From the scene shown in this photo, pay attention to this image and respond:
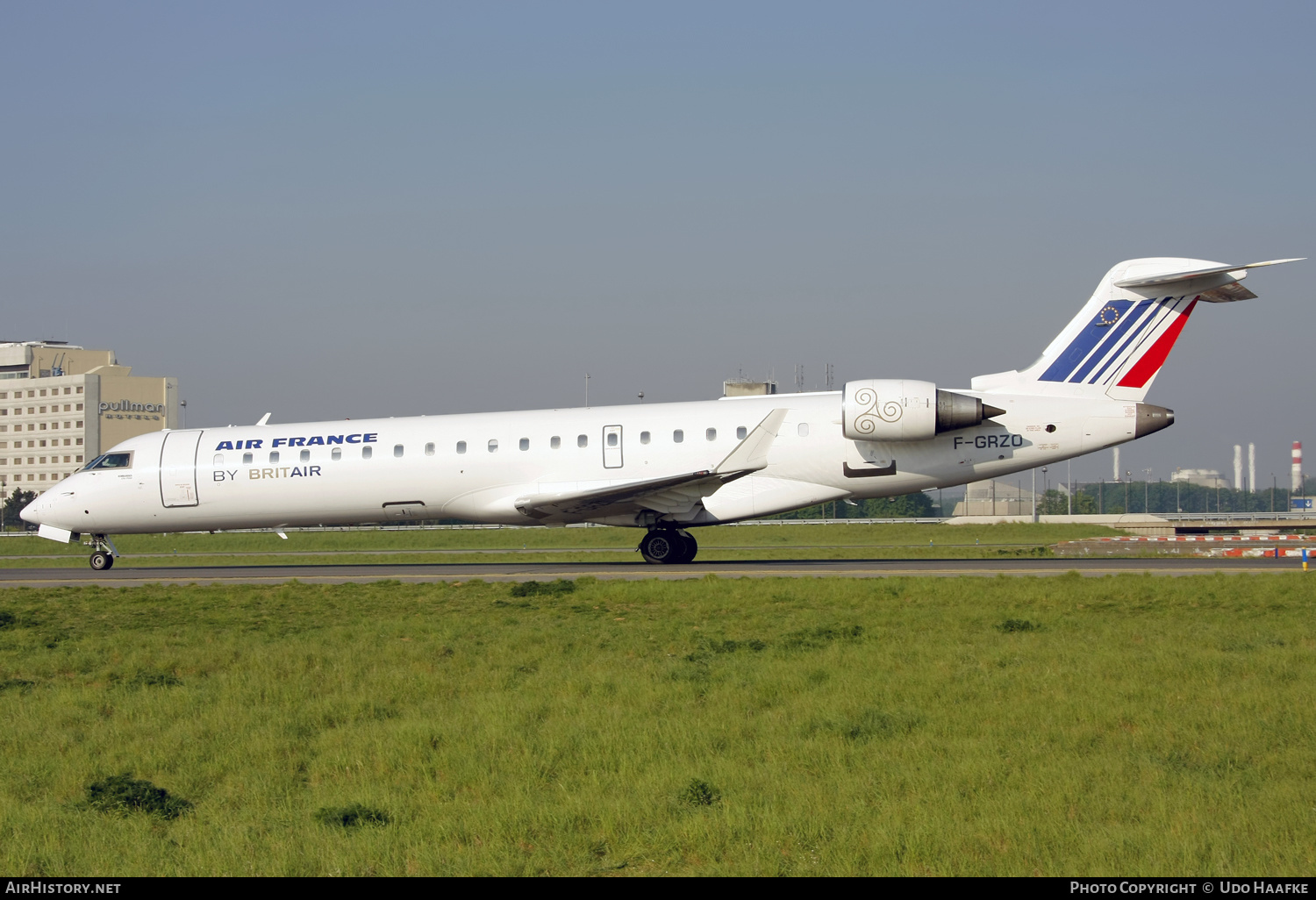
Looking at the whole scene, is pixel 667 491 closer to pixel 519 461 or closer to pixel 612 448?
pixel 612 448

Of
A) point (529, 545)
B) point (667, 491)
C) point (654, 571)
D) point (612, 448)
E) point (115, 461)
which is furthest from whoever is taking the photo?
point (529, 545)

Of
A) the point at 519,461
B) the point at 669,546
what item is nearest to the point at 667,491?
the point at 669,546

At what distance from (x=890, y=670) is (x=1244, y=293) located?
16.3 meters

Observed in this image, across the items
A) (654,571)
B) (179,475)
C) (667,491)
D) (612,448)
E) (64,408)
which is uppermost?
(64,408)

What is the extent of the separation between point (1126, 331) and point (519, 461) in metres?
13.9

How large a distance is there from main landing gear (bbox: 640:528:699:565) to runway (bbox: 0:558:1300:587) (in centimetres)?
33

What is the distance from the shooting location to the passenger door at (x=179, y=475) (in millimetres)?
26734

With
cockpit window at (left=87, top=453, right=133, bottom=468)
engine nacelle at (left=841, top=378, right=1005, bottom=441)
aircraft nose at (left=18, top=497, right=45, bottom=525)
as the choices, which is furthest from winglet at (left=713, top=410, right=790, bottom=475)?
aircraft nose at (left=18, top=497, right=45, bottom=525)

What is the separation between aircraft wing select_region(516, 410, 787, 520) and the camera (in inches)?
925

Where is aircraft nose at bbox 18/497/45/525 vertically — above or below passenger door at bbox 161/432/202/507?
below

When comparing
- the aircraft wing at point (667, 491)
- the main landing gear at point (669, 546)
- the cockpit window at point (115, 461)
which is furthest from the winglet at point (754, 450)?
the cockpit window at point (115, 461)

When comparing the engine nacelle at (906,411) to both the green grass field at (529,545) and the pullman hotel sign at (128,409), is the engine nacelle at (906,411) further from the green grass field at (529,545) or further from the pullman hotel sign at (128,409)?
the pullman hotel sign at (128,409)

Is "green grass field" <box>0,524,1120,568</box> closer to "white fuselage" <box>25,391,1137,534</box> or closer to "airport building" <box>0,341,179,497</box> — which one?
"white fuselage" <box>25,391,1137,534</box>

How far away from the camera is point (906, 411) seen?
23328mm
